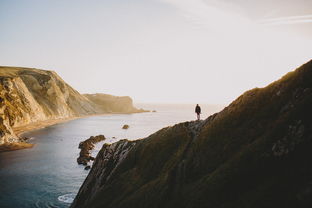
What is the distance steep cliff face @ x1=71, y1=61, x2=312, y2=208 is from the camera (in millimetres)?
11633

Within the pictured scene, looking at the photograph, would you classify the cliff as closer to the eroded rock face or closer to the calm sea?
the calm sea

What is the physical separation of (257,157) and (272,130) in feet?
6.66

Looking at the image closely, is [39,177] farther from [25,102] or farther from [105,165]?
[25,102]

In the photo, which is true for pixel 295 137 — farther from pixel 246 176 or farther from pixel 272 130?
pixel 246 176

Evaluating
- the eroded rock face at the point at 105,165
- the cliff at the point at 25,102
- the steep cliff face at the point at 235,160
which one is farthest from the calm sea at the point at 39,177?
the steep cliff face at the point at 235,160

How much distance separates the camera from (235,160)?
14750mm

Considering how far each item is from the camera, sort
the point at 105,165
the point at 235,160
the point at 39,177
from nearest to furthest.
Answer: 1. the point at 235,160
2. the point at 105,165
3. the point at 39,177

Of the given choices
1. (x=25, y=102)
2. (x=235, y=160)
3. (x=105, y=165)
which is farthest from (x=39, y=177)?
(x=25, y=102)

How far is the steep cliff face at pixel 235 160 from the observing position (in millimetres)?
11633

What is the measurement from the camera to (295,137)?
40.3 ft

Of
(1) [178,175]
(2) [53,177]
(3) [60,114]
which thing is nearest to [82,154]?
(2) [53,177]

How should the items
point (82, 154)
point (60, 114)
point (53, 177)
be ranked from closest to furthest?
point (53, 177)
point (82, 154)
point (60, 114)

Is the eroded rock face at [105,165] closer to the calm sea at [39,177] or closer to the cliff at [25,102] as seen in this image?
the calm sea at [39,177]

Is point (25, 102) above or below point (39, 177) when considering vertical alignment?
above
